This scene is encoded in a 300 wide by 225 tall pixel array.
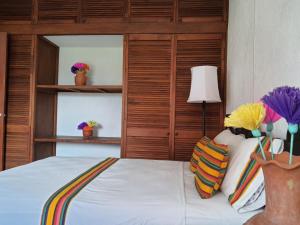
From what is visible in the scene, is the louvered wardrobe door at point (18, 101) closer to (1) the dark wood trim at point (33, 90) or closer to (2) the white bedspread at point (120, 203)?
(1) the dark wood trim at point (33, 90)

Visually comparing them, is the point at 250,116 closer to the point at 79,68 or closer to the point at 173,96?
the point at 173,96

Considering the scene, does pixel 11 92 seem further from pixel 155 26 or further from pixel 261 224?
pixel 261 224

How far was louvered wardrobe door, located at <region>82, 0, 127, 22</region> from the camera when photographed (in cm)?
297

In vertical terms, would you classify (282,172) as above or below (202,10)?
below

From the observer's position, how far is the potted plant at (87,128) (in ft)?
10.5

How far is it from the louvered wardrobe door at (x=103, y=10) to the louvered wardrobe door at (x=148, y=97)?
1.08 feet

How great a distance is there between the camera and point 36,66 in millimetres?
3039

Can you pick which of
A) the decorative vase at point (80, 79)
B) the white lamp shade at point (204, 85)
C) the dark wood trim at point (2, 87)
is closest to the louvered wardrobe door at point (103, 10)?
the decorative vase at point (80, 79)

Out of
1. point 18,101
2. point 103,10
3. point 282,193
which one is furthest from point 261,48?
point 18,101

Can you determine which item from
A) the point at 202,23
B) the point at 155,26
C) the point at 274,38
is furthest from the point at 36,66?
the point at 274,38

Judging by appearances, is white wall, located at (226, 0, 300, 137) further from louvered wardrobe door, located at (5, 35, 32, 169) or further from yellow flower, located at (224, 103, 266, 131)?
louvered wardrobe door, located at (5, 35, 32, 169)

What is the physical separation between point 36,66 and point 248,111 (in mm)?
2927

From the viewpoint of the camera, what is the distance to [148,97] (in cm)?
293

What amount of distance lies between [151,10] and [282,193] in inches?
106
